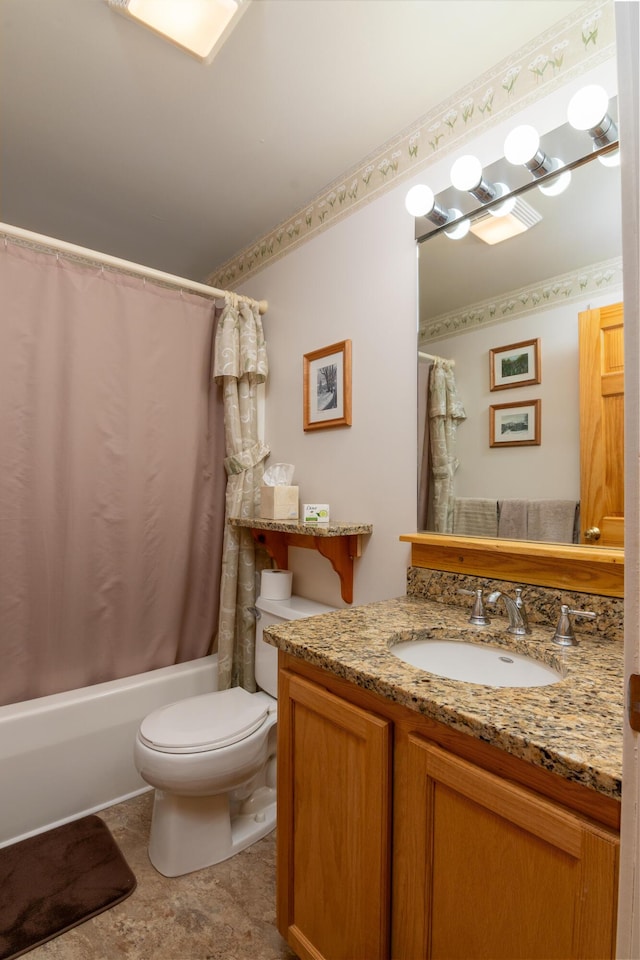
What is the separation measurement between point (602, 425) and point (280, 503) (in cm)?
114

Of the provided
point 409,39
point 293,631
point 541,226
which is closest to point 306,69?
point 409,39

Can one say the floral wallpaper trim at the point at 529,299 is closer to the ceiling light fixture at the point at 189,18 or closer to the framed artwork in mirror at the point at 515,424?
the framed artwork in mirror at the point at 515,424

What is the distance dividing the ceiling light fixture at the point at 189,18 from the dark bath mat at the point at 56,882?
236 cm

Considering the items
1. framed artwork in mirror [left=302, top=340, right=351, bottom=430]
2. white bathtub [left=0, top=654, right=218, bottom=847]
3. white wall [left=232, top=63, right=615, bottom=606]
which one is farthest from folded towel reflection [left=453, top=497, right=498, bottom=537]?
white bathtub [left=0, top=654, right=218, bottom=847]

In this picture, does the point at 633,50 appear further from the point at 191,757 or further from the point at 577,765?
the point at 191,757

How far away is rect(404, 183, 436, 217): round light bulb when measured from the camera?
4.60 feet

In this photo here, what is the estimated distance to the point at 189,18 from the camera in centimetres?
118

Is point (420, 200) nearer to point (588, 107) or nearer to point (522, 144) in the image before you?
point (522, 144)

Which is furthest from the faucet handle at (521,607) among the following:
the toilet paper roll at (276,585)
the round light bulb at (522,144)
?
the round light bulb at (522,144)

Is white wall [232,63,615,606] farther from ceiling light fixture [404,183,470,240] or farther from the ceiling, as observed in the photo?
the ceiling

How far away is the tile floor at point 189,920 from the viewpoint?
1.18m

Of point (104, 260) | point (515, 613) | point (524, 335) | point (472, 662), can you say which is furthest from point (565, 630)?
point (104, 260)

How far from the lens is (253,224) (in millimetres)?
2086

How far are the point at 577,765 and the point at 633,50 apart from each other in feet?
2.51
